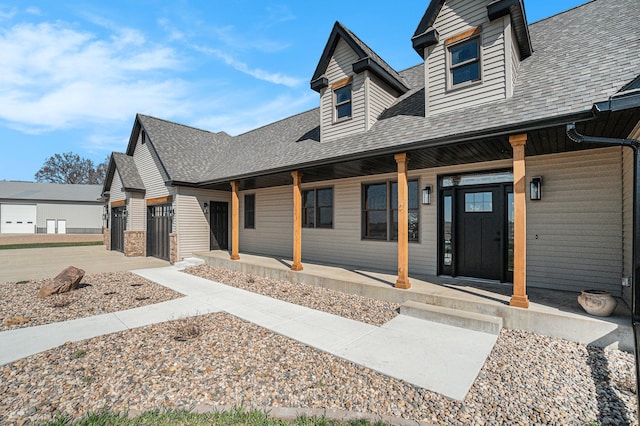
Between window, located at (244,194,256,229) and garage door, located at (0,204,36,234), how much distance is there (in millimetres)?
37321

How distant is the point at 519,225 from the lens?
482 cm

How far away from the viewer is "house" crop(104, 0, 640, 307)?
16.3 feet

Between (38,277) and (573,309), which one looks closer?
(573,309)

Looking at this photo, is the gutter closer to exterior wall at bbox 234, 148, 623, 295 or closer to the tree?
exterior wall at bbox 234, 148, 623, 295

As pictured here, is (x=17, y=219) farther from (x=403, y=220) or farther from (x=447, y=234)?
(x=447, y=234)

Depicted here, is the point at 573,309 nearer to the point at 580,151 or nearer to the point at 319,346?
the point at 580,151

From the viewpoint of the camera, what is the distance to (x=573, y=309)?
476cm

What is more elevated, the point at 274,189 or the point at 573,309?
the point at 274,189

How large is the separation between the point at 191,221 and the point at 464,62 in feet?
36.7

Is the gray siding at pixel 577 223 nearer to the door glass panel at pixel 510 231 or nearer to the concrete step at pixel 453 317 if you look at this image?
the door glass panel at pixel 510 231

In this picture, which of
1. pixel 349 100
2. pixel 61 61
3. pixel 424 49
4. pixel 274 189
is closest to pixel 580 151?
pixel 424 49

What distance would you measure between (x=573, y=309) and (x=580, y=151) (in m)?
3.13

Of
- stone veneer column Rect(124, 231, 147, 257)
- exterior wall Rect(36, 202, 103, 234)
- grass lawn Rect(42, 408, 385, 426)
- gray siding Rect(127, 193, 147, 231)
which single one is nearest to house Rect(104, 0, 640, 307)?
grass lawn Rect(42, 408, 385, 426)

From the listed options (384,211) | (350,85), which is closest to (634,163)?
(384,211)
